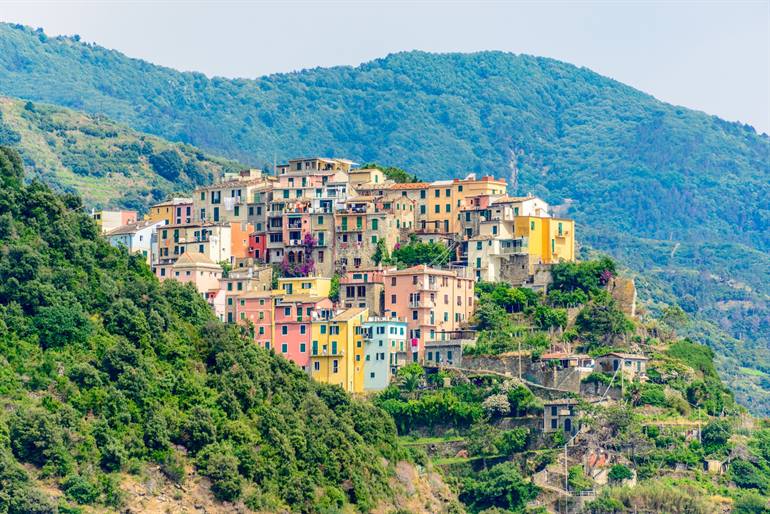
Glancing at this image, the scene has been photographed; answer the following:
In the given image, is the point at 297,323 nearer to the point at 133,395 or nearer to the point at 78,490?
the point at 133,395

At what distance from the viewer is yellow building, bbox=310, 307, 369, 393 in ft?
312

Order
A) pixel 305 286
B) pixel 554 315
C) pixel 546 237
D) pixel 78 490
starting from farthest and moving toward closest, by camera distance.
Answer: pixel 546 237 → pixel 305 286 → pixel 554 315 → pixel 78 490

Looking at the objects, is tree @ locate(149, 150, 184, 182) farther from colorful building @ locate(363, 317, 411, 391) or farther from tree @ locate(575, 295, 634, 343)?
tree @ locate(575, 295, 634, 343)

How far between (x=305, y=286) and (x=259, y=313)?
3401 millimetres

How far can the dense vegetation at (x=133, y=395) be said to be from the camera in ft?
254

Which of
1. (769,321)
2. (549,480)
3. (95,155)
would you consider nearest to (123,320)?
(549,480)

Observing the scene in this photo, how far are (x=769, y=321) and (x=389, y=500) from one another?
95.0 metres

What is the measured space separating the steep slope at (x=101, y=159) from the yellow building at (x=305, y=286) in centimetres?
5396

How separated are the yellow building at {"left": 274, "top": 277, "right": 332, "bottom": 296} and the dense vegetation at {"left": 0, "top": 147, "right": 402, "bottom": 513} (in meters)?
6.95

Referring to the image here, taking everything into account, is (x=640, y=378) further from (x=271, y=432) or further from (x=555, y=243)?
(x=271, y=432)

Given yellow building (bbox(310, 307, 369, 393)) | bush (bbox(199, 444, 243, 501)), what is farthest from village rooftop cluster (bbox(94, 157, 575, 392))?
bush (bbox(199, 444, 243, 501))

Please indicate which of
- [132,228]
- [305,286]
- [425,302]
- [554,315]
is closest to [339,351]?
[425,302]

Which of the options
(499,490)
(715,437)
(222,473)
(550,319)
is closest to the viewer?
(222,473)

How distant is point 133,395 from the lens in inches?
3236
